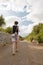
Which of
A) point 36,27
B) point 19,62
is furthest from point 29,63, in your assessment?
point 36,27

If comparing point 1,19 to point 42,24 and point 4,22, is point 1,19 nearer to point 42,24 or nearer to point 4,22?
point 4,22

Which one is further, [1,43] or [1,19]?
[1,19]

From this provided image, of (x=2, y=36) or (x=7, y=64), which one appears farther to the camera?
(x=2, y=36)

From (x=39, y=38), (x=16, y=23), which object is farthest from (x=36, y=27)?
(x=16, y=23)

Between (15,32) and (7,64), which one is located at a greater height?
(15,32)

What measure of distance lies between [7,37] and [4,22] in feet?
84.6

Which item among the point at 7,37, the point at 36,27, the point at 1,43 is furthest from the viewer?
the point at 36,27

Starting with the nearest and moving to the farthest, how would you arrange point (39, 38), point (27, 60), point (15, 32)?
point (27, 60) < point (15, 32) < point (39, 38)

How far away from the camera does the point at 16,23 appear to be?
38.3ft

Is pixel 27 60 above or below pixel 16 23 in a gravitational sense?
below

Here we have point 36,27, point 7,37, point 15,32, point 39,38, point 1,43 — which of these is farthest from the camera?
point 36,27

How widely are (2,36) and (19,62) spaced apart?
27.0 feet

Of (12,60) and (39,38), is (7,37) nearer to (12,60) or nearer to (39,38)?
(12,60)

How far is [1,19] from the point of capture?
45.0 m
